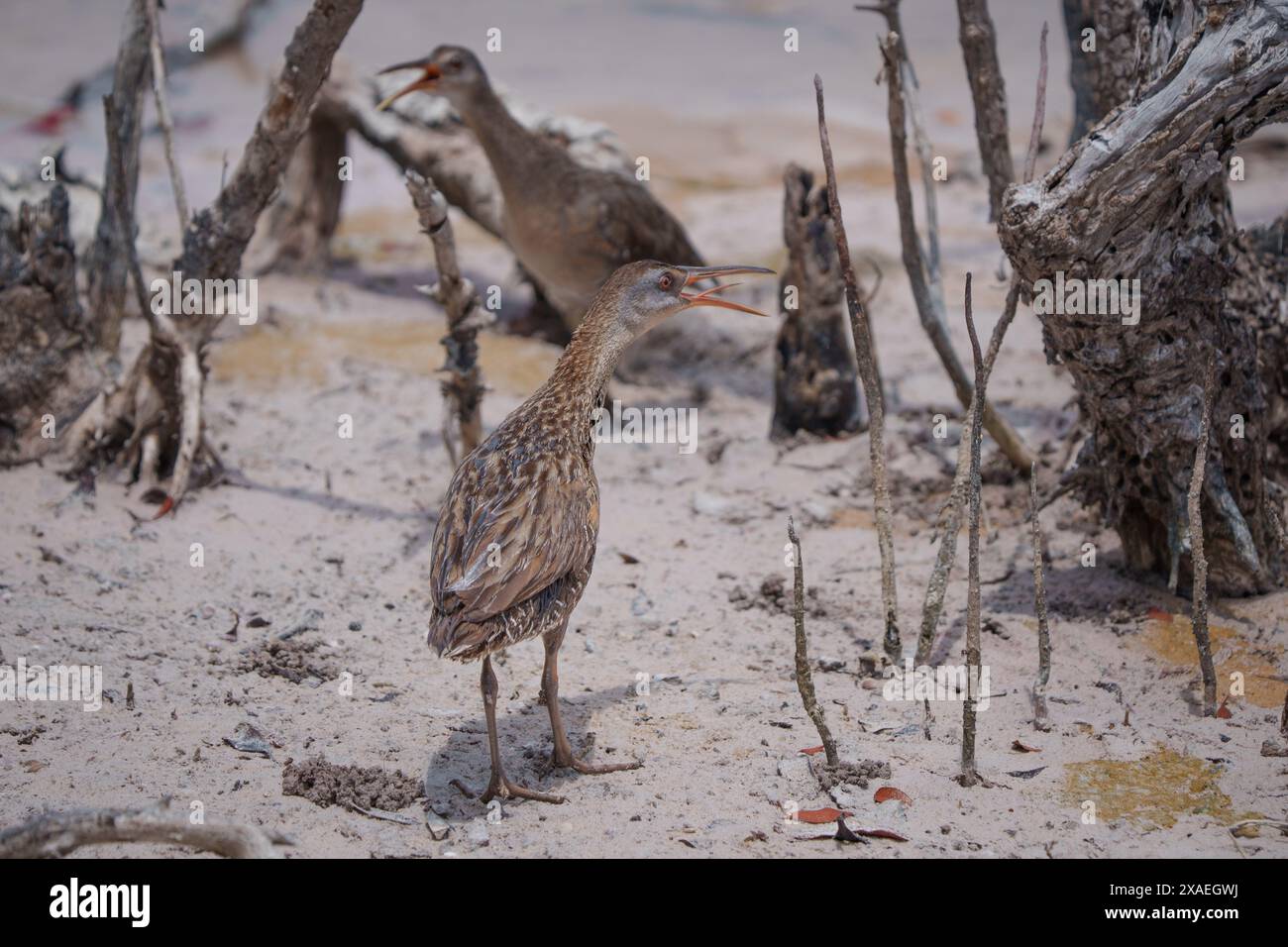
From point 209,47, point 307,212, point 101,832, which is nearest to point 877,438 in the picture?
point 101,832

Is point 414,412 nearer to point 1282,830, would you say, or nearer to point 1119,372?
point 1119,372

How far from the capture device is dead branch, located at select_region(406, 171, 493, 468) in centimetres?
599

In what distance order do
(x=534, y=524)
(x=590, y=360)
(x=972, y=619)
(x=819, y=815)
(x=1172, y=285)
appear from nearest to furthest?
(x=819, y=815) → (x=972, y=619) → (x=534, y=524) → (x=1172, y=285) → (x=590, y=360)

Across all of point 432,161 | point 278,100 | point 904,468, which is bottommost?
point 904,468

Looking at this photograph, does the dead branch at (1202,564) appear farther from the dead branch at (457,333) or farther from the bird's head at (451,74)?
the bird's head at (451,74)

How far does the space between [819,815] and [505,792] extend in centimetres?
96

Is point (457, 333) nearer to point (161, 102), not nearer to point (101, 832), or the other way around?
point (161, 102)

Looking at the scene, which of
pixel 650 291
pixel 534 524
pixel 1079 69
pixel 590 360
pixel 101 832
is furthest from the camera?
pixel 1079 69

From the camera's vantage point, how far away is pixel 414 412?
24.7 feet

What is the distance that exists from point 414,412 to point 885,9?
11.5 ft

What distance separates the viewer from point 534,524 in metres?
4.08

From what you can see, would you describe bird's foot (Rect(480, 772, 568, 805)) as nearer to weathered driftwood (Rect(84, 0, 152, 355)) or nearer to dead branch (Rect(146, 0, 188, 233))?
dead branch (Rect(146, 0, 188, 233))

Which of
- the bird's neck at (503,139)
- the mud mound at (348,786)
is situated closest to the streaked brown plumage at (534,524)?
the mud mound at (348,786)

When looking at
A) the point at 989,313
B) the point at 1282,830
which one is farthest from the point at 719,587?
the point at 989,313
